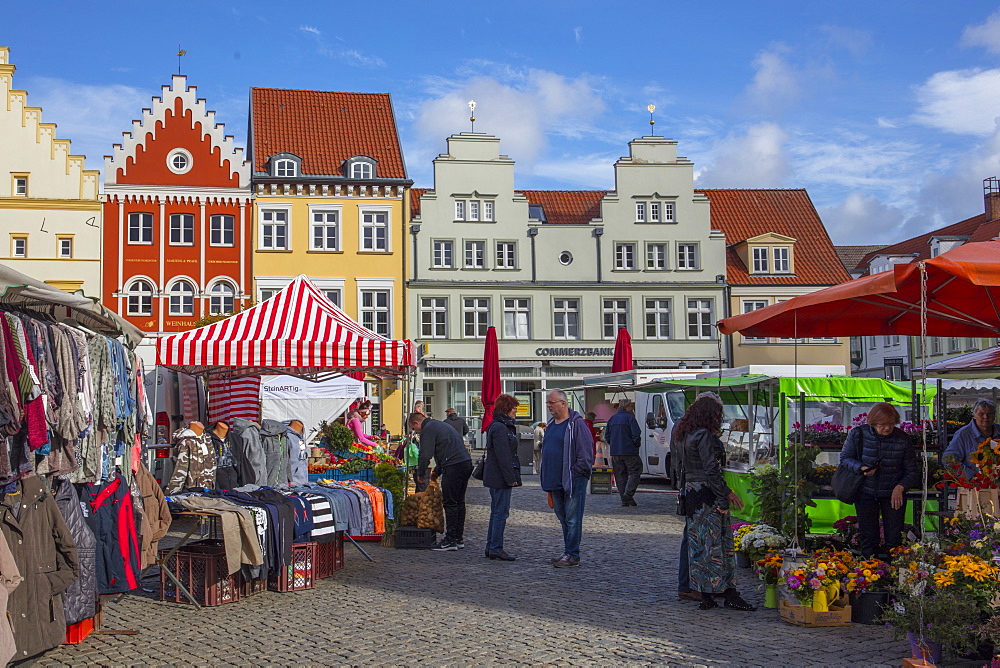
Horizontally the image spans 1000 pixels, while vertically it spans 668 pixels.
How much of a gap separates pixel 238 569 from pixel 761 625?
13.8 feet

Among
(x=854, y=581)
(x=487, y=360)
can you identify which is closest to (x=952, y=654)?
(x=854, y=581)

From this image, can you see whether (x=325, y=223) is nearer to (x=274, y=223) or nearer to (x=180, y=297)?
(x=274, y=223)

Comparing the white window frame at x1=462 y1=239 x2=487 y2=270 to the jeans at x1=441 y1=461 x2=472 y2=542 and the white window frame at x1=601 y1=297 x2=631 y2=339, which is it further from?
the jeans at x1=441 y1=461 x2=472 y2=542

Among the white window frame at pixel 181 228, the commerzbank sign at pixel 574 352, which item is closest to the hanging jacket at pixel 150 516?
the white window frame at pixel 181 228

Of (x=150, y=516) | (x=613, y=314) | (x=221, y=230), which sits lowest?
(x=150, y=516)

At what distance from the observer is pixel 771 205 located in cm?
4547

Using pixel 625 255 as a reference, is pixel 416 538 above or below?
below

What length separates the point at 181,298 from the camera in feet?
Answer: 120

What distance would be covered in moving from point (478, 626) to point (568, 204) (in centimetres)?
3604

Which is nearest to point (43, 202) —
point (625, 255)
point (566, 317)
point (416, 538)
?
point (566, 317)

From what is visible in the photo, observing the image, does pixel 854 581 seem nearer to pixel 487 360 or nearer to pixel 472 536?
pixel 472 536

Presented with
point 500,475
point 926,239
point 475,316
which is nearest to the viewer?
point 500,475

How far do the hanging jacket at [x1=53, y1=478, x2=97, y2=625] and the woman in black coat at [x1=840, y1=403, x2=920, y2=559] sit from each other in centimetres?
603

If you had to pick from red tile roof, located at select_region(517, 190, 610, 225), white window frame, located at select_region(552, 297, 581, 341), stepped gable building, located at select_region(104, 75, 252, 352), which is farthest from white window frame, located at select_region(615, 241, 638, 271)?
stepped gable building, located at select_region(104, 75, 252, 352)
